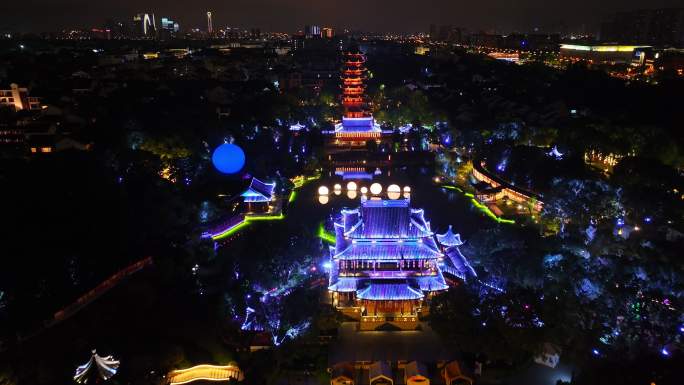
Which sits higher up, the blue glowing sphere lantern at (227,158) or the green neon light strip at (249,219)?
the blue glowing sphere lantern at (227,158)

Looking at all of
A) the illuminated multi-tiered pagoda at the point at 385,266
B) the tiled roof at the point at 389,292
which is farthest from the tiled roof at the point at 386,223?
the tiled roof at the point at 389,292

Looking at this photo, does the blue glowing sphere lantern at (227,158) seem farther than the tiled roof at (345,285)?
Yes

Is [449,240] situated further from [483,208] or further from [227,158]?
→ [227,158]

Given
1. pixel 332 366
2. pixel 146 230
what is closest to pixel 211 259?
pixel 146 230

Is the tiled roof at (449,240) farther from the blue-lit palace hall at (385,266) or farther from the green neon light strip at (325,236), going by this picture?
the green neon light strip at (325,236)

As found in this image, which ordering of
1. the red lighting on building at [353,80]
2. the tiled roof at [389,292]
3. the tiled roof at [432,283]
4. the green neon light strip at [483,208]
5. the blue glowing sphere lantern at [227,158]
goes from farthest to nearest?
the red lighting on building at [353,80], the blue glowing sphere lantern at [227,158], the green neon light strip at [483,208], the tiled roof at [432,283], the tiled roof at [389,292]
